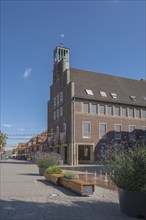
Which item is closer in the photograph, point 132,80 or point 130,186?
point 130,186

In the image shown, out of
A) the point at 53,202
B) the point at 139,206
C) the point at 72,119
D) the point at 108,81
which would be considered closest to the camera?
the point at 139,206

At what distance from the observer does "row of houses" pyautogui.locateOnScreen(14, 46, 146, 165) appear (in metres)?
45.8

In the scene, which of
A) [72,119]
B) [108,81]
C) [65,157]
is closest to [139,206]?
[72,119]

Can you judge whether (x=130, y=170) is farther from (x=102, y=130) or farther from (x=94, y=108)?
(x=102, y=130)

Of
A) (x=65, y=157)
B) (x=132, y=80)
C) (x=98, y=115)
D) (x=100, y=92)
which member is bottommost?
(x=65, y=157)

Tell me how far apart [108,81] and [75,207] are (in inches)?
1809

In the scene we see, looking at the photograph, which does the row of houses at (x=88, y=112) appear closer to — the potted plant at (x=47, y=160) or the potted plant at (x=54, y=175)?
the potted plant at (x=47, y=160)

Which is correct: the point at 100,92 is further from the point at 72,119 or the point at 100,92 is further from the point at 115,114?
the point at 72,119

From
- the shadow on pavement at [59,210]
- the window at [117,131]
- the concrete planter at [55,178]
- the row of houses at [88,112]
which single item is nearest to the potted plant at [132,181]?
the shadow on pavement at [59,210]

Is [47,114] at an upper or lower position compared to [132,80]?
lower

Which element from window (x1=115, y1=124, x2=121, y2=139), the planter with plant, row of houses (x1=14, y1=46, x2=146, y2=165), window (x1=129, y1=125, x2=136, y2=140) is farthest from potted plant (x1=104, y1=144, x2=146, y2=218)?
window (x1=129, y1=125, x2=136, y2=140)

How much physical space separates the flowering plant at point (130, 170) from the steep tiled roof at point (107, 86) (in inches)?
1487

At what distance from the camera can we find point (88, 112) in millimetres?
46531

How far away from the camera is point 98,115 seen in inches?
1855
